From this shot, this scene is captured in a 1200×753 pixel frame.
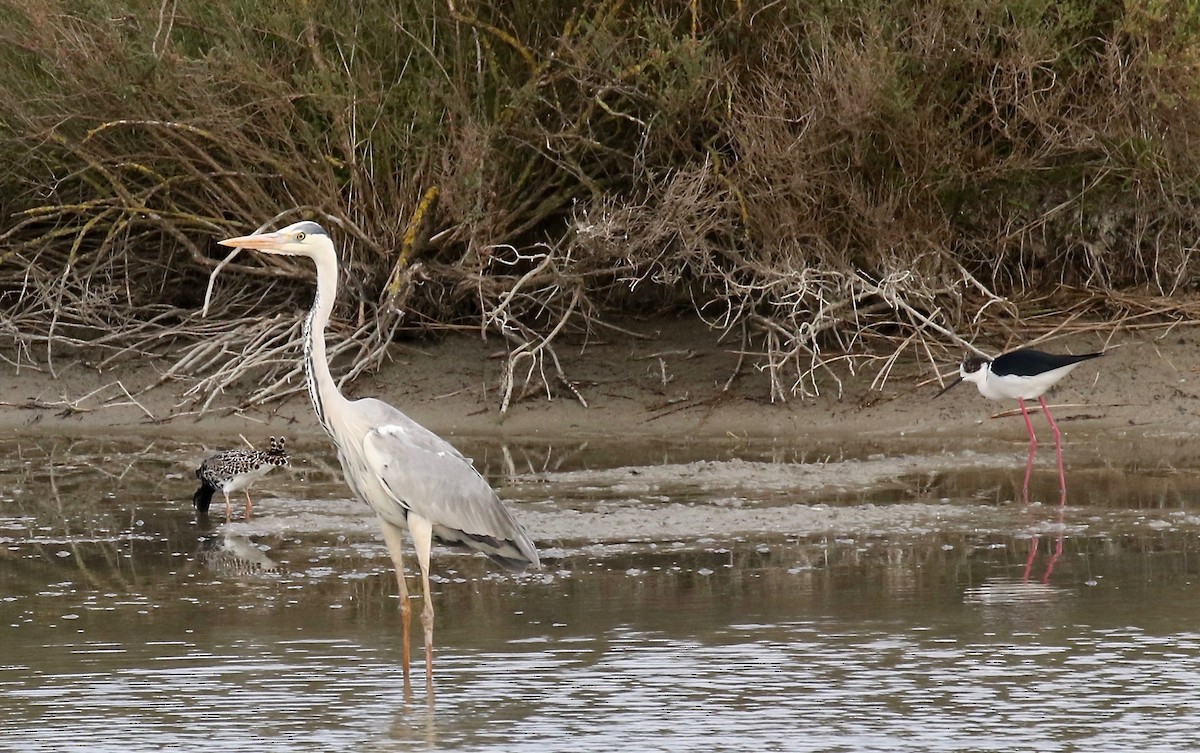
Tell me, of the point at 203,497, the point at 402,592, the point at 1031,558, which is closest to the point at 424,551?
the point at 402,592

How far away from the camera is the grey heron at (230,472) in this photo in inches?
362

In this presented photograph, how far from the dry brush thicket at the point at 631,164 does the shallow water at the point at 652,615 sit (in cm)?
224

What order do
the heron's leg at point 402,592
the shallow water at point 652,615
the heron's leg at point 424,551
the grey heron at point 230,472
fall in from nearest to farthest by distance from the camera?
the shallow water at point 652,615
the heron's leg at point 402,592
the heron's leg at point 424,551
the grey heron at point 230,472

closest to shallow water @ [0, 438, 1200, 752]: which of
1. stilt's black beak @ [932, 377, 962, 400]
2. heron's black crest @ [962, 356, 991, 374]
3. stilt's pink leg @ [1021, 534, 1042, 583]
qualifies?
stilt's pink leg @ [1021, 534, 1042, 583]

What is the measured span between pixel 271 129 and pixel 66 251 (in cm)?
280

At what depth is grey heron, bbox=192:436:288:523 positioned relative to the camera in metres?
9.20

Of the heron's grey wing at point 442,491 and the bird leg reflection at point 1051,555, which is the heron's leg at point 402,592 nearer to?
the heron's grey wing at point 442,491

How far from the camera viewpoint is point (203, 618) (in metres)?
6.89

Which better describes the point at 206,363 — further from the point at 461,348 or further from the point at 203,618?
the point at 203,618

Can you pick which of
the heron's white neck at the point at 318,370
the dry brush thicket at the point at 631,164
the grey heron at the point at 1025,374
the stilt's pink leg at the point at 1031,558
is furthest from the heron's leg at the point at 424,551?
the dry brush thicket at the point at 631,164

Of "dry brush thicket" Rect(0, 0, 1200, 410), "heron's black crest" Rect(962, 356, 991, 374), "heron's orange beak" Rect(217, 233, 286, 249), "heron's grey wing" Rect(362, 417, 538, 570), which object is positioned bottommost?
"heron's grey wing" Rect(362, 417, 538, 570)

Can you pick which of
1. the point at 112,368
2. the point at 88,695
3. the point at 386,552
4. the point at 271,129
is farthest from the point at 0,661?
the point at 112,368

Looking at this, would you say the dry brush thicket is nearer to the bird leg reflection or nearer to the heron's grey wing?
the bird leg reflection

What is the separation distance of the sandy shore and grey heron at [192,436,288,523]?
2.67 metres
